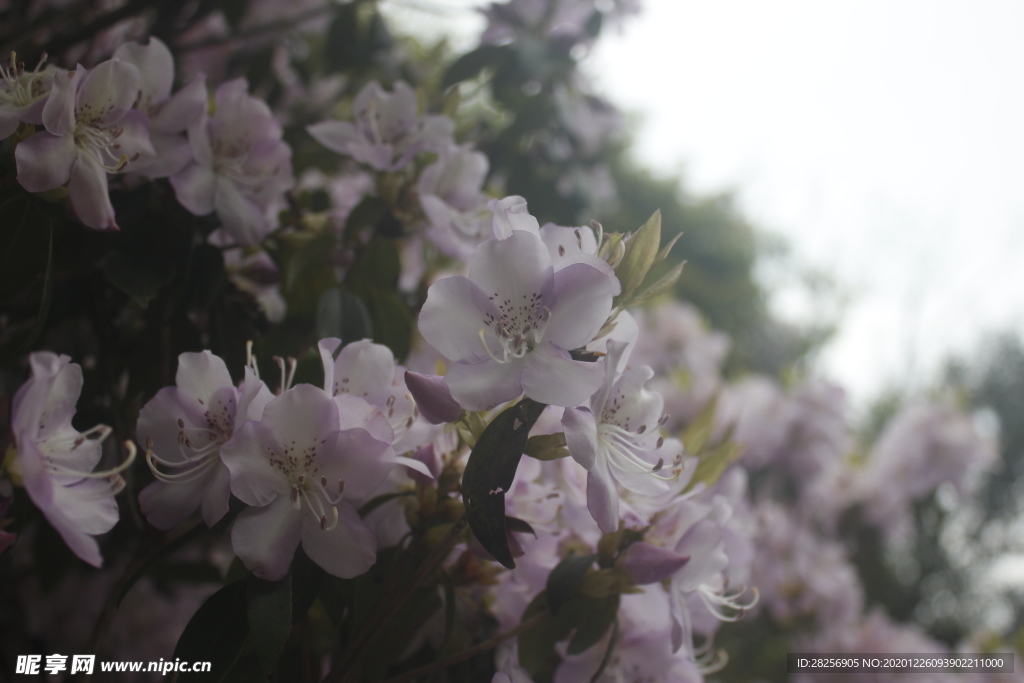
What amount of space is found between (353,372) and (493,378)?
16 centimetres

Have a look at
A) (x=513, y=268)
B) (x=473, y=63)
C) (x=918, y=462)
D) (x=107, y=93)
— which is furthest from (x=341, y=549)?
(x=918, y=462)

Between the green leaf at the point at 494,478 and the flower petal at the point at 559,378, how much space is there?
0.03m

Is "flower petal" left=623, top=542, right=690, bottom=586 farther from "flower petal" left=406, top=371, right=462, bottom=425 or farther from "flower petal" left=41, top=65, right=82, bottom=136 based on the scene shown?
"flower petal" left=41, top=65, right=82, bottom=136

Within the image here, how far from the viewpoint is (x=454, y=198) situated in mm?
935

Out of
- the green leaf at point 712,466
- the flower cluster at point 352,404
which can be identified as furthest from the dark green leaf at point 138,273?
the green leaf at point 712,466

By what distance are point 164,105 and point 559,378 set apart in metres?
0.57

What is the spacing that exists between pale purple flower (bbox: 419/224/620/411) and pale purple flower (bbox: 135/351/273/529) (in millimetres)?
194

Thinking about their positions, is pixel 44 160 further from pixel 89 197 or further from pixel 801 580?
pixel 801 580

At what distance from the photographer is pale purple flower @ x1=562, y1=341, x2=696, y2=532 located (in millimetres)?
524

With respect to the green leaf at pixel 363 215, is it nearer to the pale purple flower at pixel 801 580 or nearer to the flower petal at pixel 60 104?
the flower petal at pixel 60 104

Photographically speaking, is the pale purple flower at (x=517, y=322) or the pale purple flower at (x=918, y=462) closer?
the pale purple flower at (x=517, y=322)

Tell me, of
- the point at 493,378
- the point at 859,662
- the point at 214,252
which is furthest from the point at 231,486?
the point at 859,662

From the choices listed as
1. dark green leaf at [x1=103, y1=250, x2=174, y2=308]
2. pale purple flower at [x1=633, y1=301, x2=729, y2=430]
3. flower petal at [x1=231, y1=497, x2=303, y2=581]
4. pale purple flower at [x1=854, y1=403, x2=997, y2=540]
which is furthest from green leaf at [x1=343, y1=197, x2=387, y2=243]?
pale purple flower at [x1=854, y1=403, x2=997, y2=540]

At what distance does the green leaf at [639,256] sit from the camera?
1.98 ft
